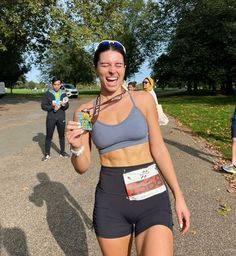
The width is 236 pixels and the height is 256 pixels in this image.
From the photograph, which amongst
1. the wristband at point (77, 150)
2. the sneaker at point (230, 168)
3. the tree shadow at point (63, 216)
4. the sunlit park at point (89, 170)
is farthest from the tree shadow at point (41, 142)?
the wristband at point (77, 150)

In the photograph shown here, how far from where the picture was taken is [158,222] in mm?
2619

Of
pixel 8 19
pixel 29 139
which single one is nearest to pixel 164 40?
pixel 8 19

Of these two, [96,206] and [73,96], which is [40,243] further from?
[73,96]

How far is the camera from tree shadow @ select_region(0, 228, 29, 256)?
4762mm

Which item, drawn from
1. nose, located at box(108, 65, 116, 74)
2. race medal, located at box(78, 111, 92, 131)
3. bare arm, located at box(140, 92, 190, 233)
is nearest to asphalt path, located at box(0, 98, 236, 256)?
bare arm, located at box(140, 92, 190, 233)

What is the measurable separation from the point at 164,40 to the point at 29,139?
131 ft

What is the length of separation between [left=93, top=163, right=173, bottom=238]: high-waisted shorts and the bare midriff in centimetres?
3

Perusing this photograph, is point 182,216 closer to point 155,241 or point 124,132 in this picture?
point 155,241

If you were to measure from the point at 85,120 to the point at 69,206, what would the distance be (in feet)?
12.6

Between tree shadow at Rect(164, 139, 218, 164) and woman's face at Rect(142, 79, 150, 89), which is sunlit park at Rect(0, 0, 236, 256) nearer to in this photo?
tree shadow at Rect(164, 139, 218, 164)

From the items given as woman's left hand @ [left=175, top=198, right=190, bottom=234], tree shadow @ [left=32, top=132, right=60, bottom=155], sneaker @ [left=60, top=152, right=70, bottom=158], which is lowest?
tree shadow @ [left=32, top=132, right=60, bottom=155]

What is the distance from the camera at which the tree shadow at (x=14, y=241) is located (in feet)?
15.6

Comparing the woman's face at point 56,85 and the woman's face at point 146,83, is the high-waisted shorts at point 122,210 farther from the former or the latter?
the woman's face at point 56,85

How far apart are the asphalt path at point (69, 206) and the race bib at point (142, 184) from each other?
216cm
